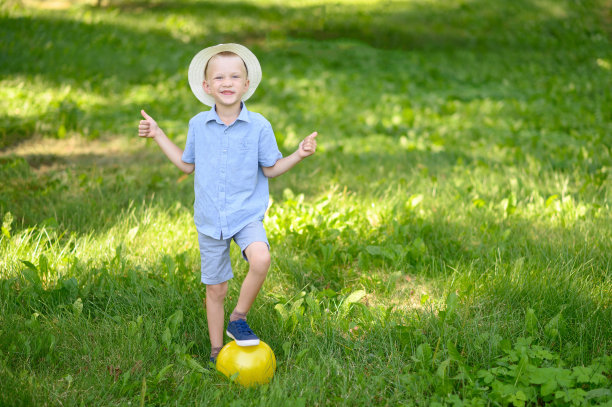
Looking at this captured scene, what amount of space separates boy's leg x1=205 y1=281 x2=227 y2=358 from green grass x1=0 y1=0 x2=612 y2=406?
5.5 inches

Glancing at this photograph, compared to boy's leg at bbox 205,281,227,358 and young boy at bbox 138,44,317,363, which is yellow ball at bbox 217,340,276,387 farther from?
boy's leg at bbox 205,281,227,358

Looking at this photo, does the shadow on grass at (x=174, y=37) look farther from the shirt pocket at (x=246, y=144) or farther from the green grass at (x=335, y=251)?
the shirt pocket at (x=246, y=144)

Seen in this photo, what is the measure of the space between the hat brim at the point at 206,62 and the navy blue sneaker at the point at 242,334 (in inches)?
46.3

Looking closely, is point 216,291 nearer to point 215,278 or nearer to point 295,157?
point 215,278

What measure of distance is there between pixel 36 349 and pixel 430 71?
10318mm

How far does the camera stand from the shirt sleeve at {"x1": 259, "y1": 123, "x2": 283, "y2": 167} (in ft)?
9.90

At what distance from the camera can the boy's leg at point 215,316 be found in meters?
3.11

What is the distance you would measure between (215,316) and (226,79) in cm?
126

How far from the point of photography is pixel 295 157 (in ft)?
9.68

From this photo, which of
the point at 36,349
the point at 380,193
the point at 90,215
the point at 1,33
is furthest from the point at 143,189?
the point at 1,33

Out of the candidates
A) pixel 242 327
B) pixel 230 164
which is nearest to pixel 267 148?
pixel 230 164

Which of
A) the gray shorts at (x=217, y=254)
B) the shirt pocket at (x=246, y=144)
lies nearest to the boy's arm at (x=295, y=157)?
the shirt pocket at (x=246, y=144)

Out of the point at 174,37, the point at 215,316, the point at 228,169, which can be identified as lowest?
the point at 215,316

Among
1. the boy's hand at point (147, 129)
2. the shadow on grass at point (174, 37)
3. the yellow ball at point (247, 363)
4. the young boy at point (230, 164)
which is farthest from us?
the shadow on grass at point (174, 37)
